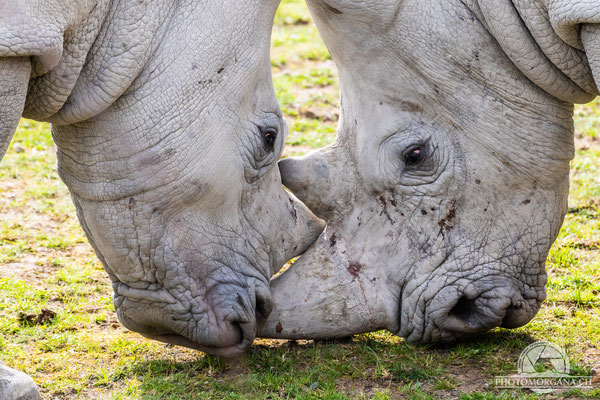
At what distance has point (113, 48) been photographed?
466cm

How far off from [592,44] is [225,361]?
→ 2338 mm

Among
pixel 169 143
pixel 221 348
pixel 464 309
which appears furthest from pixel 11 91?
pixel 464 309

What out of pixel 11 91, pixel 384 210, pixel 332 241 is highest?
pixel 11 91

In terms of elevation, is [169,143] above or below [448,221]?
above

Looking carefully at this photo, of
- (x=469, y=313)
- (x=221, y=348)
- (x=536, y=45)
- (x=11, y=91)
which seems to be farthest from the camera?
(x=469, y=313)

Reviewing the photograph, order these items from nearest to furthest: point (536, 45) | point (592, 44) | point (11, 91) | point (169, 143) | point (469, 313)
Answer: point (11, 91)
point (592, 44)
point (169, 143)
point (536, 45)
point (469, 313)

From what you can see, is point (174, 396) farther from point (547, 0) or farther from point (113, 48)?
point (547, 0)

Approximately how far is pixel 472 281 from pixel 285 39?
707 centimetres

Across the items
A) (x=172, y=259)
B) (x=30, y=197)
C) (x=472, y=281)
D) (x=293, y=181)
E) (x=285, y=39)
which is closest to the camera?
(x=172, y=259)

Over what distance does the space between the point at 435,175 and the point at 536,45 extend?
0.84 m

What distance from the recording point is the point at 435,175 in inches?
212

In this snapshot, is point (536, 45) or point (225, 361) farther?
point (225, 361)

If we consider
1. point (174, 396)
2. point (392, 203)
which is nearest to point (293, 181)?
point (392, 203)

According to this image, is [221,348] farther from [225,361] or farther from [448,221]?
[448,221]
